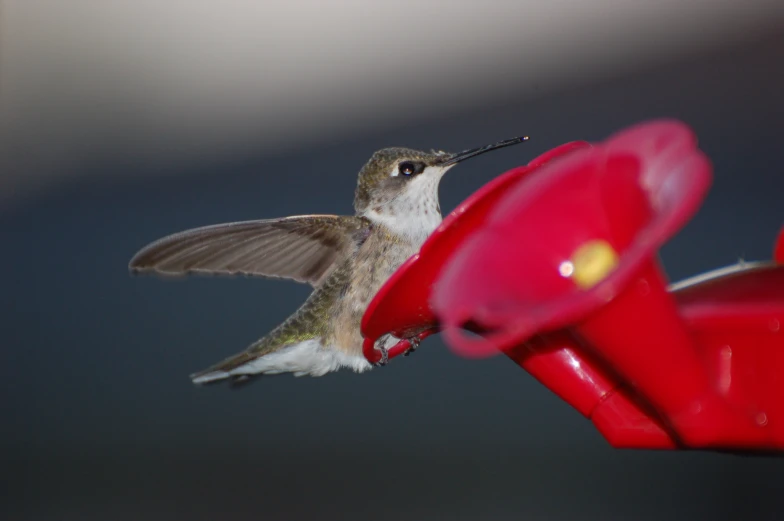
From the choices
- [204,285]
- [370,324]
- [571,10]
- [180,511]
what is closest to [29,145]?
[204,285]

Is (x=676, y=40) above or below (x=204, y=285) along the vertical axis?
above

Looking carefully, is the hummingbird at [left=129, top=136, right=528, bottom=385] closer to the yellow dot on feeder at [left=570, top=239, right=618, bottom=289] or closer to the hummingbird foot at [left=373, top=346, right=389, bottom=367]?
the hummingbird foot at [left=373, top=346, right=389, bottom=367]

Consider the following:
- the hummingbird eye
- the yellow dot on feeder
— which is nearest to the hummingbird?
the hummingbird eye

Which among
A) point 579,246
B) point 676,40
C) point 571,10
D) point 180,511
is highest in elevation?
point 571,10

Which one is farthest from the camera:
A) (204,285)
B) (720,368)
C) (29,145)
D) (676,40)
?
(29,145)

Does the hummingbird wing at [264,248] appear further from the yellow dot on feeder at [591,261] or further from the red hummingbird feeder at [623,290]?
the yellow dot on feeder at [591,261]

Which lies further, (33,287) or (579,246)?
(33,287)

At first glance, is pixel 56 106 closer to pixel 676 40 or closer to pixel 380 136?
pixel 380 136

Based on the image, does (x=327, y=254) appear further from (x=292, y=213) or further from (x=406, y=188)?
(x=292, y=213)
